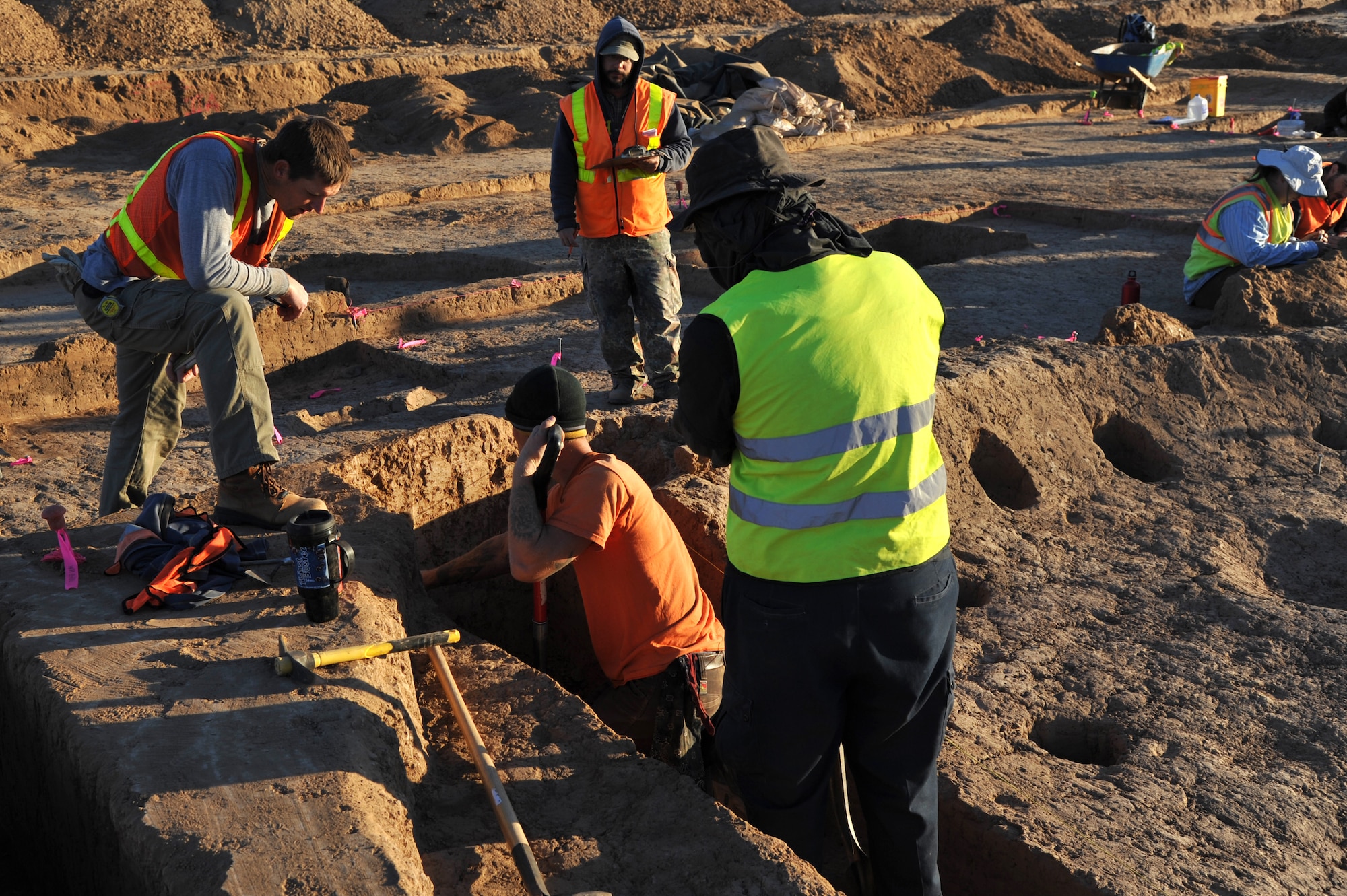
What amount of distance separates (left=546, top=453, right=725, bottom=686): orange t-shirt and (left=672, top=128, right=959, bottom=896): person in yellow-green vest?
664mm

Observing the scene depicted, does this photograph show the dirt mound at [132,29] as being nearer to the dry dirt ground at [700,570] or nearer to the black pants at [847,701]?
the dry dirt ground at [700,570]

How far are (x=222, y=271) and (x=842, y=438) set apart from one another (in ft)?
7.76

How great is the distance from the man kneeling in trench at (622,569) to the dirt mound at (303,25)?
18933 mm

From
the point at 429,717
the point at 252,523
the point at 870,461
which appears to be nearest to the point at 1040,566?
the point at 870,461

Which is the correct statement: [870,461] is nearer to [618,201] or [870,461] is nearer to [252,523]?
[252,523]

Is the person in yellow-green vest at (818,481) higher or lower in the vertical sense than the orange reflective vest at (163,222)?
lower

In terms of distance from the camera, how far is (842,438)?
2.63 meters

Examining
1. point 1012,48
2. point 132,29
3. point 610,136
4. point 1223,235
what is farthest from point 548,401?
point 1012,48

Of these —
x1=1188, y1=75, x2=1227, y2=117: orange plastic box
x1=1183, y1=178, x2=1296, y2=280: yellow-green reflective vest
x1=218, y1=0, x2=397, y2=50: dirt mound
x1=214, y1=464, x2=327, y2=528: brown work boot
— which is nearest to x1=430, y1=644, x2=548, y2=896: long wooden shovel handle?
x1=214, y1=464, x2=327, y2=528: brown work boot

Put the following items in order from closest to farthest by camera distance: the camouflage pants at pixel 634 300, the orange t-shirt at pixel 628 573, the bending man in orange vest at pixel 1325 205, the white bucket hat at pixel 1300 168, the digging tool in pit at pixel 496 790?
the digging tool in pit at pixel 496 790
the orange t-shirt at pixel 628 573
the camouflage pants at pixel 634 300
the white bucket hat at pixel 1300 168
the bending man in orange vest at pixel 1325 205

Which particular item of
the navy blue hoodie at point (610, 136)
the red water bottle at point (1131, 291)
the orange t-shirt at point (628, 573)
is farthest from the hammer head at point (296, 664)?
the red water bottle at point (1131, 291)

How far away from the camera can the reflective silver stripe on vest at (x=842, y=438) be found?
8.63 feet

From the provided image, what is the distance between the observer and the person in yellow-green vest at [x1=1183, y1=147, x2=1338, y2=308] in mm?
7602

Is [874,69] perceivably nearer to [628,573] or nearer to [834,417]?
[628,573]
